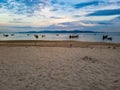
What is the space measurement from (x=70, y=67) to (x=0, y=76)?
12.4 ft

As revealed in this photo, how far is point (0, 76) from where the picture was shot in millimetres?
8688

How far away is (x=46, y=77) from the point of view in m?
8.50

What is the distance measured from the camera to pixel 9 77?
8547mm

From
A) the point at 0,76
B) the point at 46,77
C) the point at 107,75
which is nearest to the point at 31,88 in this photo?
the point at 46,77

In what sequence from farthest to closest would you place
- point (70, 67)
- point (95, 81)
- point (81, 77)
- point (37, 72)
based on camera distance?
point (70, 67) < point (37, 72) < point (81, 77) < point (95, 81)

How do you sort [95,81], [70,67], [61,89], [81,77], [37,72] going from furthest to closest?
[70,67]
[37,72]
[81,77]
[95,81]
[61,89]

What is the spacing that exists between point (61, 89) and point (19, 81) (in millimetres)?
1969

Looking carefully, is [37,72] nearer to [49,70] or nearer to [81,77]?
[49,70]

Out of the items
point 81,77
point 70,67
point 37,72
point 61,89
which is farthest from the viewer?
point 70,67

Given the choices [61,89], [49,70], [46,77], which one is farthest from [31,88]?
[49,70]

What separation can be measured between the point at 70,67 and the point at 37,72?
203 cm

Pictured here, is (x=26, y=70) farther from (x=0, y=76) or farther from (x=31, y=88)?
(x=31, y=88)

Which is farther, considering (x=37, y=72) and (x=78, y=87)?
(x=37, y=72)

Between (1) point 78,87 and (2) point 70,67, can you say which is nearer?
(1) point 78,87
